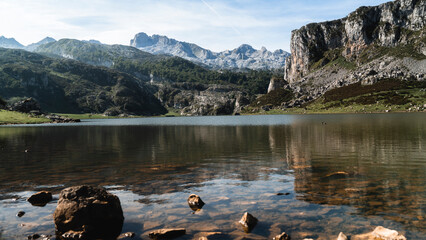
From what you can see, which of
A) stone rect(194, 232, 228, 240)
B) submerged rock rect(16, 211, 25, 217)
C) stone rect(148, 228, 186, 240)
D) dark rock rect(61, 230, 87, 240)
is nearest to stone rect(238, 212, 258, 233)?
stone rect(194, 232, 228, 240)

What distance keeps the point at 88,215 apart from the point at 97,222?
65cm

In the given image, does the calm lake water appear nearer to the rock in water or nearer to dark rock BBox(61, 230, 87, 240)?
the rock in water

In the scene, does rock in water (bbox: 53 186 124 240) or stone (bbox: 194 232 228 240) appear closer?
stone (bbox: 194 232 228 240)

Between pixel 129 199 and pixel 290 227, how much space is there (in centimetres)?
1220

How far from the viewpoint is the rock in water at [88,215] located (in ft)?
49.2

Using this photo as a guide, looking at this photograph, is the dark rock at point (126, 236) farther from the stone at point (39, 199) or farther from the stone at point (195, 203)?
the stone at point (39, 199)

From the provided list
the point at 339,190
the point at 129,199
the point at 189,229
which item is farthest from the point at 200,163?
the point at 189,229

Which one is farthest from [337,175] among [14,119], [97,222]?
[14,119]

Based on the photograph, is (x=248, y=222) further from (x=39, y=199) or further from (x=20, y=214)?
(x=39, y=199)

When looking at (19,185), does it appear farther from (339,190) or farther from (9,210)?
(339,190)

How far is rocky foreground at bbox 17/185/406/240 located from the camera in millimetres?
13984

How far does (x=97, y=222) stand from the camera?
50.9 feet

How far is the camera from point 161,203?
1964 cm

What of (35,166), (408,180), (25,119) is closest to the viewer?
(408,180)
